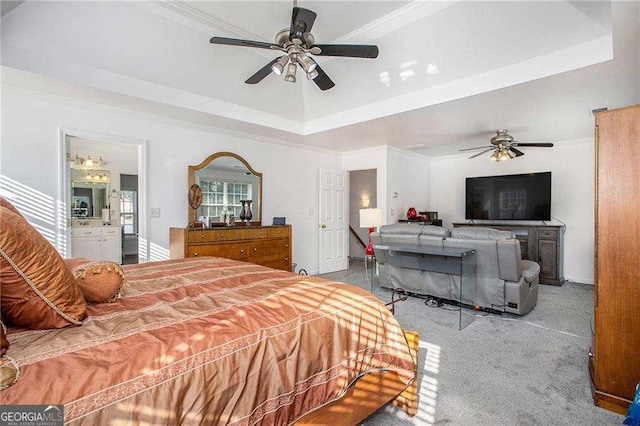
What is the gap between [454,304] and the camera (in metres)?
4.09

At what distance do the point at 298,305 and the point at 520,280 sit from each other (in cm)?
Answer: 310

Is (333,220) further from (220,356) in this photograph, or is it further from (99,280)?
(220,356)

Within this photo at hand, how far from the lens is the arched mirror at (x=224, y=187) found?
450 centimetres

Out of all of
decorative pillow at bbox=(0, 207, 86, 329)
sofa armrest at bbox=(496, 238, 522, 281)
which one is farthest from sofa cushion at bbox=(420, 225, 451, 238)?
decorative pillow at bbox=(0, 207, 86, 329)

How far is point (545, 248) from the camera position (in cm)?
532

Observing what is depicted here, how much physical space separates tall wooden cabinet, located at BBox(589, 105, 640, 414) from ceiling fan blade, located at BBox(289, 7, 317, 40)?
200cm

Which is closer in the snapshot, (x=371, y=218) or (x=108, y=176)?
(x=371, y=218)

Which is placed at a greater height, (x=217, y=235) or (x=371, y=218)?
(x=371, y=218)

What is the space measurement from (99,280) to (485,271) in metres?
3.71

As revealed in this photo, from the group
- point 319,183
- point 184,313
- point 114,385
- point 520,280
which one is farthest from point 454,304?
point 114,385

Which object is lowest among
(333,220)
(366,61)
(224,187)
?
(333,220)

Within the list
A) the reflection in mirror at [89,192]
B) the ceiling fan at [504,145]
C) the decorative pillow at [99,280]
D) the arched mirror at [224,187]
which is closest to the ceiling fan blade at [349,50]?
the decorative pillow at [99,280]

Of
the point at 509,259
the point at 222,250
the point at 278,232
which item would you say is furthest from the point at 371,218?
the point at 222,250

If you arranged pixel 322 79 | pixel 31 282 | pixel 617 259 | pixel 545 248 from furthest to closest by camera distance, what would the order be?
pixel 545 248 < pixel 322 79 < pixel 617 259 < pixel 31 282
